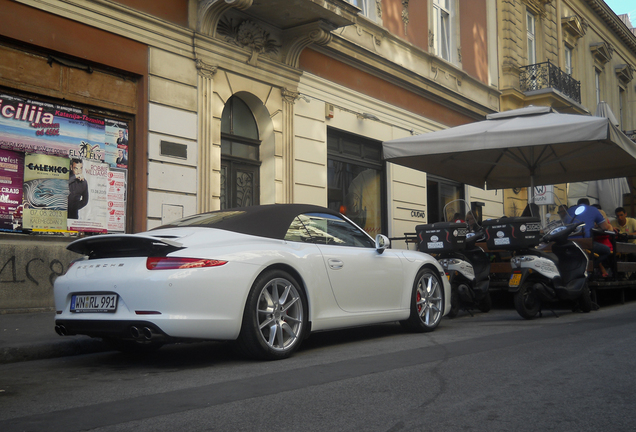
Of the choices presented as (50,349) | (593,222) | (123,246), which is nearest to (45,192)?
(50,349)

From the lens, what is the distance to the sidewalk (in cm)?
561

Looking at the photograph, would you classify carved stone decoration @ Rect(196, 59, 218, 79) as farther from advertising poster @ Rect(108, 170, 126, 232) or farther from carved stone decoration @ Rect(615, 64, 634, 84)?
carved stone decoration @ Rect(615, 64, 634, 84)

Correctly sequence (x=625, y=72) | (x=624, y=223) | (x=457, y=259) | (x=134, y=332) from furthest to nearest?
1. (x=625, y=72)
2. (x=624, y=223)
3. (x=457, y=259)
4. (x=134, y=332)

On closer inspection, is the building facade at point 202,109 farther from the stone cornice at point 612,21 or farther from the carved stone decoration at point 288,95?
the stone cornice at point 612,21

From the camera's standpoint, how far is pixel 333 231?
6320 millimetres

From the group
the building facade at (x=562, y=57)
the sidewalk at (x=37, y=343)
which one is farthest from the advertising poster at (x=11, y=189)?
the building facade at (x=562, y=57)

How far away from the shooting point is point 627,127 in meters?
37.2

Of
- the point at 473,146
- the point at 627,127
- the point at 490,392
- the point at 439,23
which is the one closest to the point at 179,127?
the point at 473,146

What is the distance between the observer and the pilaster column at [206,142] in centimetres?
1104

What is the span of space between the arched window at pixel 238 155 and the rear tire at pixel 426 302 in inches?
215

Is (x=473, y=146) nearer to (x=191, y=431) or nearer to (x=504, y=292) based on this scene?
(x=504, y=292)

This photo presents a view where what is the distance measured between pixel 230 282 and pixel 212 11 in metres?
7.56

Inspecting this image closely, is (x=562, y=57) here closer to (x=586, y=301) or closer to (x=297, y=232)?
(x=586, y=301)

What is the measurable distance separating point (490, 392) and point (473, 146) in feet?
23.3
